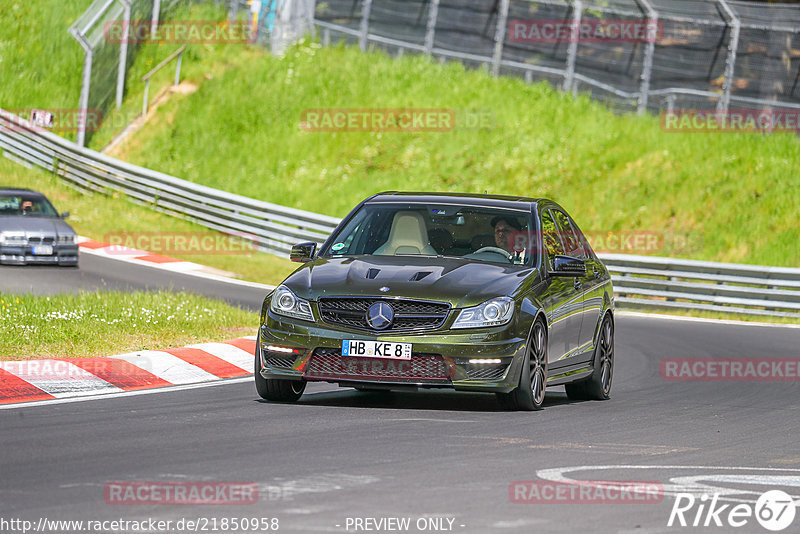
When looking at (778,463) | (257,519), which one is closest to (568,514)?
(257,519)

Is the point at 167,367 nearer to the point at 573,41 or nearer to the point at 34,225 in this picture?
the point at 34,225

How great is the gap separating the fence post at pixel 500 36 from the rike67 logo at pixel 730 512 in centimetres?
2708

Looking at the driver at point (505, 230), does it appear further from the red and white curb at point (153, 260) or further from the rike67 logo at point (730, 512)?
the red and white curb at point (153, 260)

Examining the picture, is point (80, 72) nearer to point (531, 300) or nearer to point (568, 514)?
point (531, 300)

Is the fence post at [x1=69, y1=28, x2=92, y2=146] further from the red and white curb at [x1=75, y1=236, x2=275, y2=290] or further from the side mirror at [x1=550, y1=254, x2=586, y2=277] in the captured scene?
the side mirror at [x1=550, y1=254, x2=586, y2=277]

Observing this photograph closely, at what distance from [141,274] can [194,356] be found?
11.4 m

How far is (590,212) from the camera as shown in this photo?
31.5m

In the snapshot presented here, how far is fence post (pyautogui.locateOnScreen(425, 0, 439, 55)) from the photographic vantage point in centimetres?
3482

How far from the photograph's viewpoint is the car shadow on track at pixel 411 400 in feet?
35.7

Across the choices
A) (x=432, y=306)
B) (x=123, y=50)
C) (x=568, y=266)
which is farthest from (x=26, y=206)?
(x=432, y=306)

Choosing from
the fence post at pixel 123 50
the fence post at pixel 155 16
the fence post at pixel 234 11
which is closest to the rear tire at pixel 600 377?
the fence post at pixel 123 50

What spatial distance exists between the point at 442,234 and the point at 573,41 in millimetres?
21699

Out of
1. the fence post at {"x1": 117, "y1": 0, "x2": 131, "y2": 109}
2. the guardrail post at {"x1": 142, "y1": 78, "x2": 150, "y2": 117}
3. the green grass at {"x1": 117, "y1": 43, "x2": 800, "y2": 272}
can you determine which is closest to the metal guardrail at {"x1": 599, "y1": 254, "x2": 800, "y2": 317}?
the green grass at {"x1": 117, "y1": 43, "x2": 800, "y2": 272}

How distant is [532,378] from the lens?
10.7 meters
